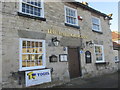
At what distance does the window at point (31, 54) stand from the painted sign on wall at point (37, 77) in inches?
14.3

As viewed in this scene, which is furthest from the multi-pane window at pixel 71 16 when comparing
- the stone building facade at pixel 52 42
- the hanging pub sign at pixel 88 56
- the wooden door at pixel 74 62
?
the hanging pub sign at pixel 88 56

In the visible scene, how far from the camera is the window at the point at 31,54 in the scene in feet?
19.3

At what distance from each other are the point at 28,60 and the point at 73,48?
11.7 ft

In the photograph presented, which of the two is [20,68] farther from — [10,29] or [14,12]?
[14,12]

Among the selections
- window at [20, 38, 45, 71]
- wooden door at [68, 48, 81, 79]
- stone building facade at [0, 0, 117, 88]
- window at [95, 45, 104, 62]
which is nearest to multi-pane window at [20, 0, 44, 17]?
stone building facade at [0, 0, 117, 88]

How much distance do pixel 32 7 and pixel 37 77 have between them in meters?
4.05

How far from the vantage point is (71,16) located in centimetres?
866

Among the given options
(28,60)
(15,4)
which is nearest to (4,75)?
(28,60)

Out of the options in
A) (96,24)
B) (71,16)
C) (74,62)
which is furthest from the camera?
(96,24)

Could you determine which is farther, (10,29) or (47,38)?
(47,38)

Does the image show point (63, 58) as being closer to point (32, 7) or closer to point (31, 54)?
point (31, 54)

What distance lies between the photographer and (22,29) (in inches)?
233

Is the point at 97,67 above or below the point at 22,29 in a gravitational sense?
below

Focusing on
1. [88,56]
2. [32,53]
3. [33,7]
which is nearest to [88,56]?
[88,56]
